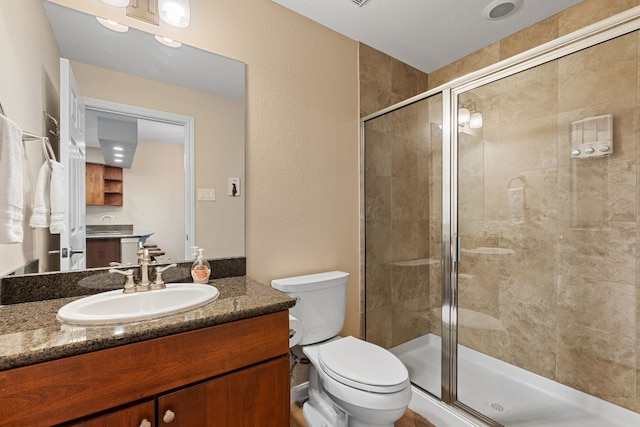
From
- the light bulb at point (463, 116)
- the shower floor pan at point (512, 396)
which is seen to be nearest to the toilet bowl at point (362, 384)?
the shower floor pan at point (512, 396)

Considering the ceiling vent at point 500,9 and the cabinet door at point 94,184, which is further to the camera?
the ceiling vent at point 500,9

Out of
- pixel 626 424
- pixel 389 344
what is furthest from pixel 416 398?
pixel 626 424

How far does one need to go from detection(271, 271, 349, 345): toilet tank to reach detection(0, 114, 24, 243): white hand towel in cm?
108

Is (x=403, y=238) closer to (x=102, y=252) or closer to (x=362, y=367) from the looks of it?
(x=362, y=367)

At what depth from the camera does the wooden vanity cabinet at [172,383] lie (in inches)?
28.5

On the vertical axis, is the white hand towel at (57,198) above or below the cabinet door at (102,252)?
above

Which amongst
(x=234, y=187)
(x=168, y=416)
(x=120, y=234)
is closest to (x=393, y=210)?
(x=234, y=187)

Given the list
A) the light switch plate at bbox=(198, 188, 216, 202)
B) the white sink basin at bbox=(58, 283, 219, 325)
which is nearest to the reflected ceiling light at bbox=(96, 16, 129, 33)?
the light switch plate at bbox=(198, 188, 216, 202)

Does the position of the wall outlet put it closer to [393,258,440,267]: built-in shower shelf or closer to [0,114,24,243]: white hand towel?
[0,114,24,243]: white hand towel

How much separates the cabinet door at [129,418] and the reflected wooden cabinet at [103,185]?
876 millimetres

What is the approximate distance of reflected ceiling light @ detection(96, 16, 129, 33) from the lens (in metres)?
1.32

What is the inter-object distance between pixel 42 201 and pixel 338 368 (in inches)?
53.9

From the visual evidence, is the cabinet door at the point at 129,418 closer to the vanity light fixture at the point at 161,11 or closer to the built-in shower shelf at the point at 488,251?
the vanity light fixture at the point at 161,11

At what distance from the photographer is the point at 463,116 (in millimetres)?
1880
